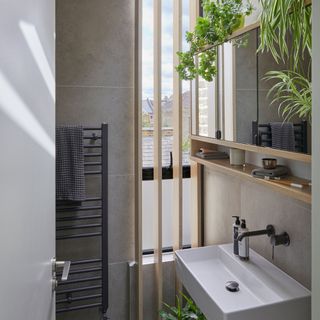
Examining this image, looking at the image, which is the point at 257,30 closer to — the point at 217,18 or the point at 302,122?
the point at 217,18

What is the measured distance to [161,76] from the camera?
2.21m

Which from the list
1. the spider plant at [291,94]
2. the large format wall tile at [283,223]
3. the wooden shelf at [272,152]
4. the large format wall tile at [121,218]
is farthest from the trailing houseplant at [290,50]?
the large format wall tile at [121,218]

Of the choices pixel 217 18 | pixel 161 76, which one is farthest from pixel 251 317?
pixel 161 76

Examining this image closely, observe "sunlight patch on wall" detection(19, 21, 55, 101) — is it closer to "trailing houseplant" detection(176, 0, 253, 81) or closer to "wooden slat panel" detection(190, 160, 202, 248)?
"trailing houseplant" detection(176, 0, 253, 81)

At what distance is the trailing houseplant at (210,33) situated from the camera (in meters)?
1.61

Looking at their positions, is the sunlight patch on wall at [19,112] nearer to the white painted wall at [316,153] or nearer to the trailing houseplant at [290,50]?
the white painted wall at [316,153]

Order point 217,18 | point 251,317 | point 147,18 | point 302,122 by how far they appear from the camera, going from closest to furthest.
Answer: point 302,122, point 251,317, point 217,18, point 147,18

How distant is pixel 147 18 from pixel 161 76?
44cm

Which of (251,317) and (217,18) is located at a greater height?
(217,18)

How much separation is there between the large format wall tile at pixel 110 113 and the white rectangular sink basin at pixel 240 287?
2.56 feet

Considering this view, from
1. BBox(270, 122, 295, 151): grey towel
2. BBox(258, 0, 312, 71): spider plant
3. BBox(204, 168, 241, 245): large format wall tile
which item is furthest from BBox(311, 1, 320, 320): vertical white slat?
BBox(204, 168, 241, 245): large format wall tile

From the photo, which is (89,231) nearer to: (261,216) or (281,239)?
(261,216)

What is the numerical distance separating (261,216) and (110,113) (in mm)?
1200

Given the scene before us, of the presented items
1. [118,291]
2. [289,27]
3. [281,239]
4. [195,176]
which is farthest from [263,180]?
[118,291]
